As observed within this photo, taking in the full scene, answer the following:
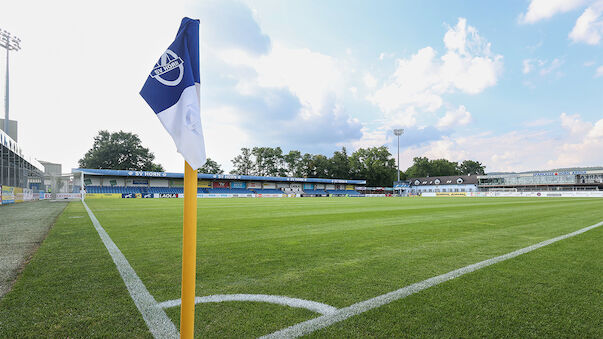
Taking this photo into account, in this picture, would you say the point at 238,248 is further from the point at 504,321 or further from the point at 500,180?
the point at 500,180

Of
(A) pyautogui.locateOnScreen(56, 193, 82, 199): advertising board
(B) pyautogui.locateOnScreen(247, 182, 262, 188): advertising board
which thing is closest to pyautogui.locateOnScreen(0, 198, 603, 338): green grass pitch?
(A) pyautogui.locateOnScreen(56, 193, 82, 199): advertising board

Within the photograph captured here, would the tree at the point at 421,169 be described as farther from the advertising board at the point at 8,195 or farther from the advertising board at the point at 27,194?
the advertising board at the point at 8,195

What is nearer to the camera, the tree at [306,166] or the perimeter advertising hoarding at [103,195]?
the perimeter advertising hoarding at [103,195]

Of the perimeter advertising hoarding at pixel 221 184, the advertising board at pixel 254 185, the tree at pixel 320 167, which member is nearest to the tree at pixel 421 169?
the tree at pixel 320 167

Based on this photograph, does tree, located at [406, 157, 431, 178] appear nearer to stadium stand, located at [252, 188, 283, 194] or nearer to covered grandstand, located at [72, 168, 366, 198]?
covered grandstand, located at [72, 168, 366, 198]

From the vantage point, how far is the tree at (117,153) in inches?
2542

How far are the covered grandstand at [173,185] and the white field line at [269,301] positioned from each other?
103 feet

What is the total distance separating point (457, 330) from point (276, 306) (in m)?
1.46

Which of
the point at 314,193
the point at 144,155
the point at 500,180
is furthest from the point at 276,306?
the point at 500,180

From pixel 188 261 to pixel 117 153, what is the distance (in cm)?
7588

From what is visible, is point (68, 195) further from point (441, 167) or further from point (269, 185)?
point (441, 167)

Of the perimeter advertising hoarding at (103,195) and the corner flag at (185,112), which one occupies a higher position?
the corner flag at (185,112)

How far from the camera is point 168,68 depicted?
70.2 inches

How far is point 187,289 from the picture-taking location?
1.62 m
